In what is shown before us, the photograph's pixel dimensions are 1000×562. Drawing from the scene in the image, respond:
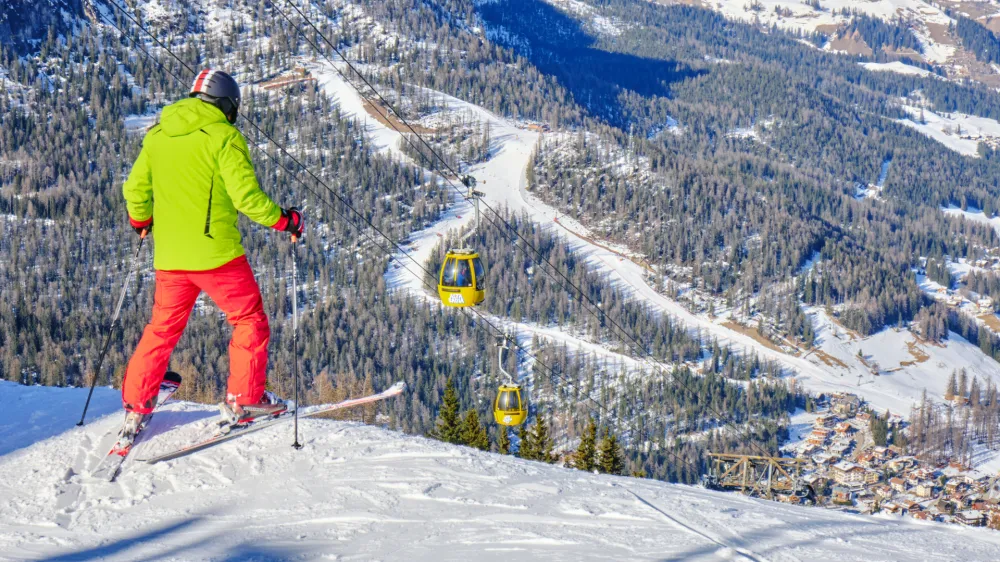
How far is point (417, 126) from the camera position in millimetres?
163750

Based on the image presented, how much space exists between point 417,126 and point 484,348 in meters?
66.1

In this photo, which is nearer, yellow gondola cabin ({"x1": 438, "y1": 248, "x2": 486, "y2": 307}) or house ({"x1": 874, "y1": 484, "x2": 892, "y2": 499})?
yellow gondola cabin ({"x1": 438, "y1": 248, "x2": 486, "y2": 307})

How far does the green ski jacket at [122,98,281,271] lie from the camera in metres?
7.12

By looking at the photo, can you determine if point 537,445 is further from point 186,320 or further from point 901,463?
point 901,463

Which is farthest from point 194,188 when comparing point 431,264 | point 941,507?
point 431,264

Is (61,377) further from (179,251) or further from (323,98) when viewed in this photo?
(323,98)

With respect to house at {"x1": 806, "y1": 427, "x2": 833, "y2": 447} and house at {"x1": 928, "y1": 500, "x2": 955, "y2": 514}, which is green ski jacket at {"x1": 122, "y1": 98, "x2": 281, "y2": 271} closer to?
house at {"x1": 928, "y1": 500, "x2": 955, "y2": 514}

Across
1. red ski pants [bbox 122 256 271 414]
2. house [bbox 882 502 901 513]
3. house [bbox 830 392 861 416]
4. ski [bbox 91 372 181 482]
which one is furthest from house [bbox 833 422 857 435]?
red ski pants [bbox 122 256 271 414]

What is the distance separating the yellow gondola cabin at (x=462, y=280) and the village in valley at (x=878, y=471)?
49119 millimetres

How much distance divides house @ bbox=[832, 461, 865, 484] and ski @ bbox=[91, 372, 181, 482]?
82043mm

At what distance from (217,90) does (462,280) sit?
32.8ft

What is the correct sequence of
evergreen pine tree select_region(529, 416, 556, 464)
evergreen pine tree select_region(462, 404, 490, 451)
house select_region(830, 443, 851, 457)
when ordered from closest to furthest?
evergreen pine tree select_region(462, 404, 490, 451), evergreen pine tree select_region(529, 416, 556, 464), house select_region(830, 443, 851, 457)

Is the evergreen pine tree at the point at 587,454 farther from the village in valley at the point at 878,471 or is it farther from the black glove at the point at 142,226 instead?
the village in valley at the point at 878,471

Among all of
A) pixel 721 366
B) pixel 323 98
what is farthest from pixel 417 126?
pixel 721 366
